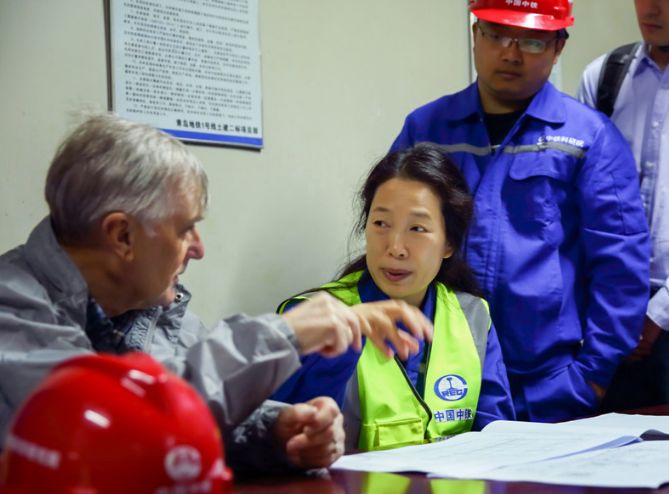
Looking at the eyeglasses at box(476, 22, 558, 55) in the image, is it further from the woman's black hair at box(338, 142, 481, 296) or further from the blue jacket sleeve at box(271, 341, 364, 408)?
the blue jacket sleeve at box(271, 341, 364, 408)

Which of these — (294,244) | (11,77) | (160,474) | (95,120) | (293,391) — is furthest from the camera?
(294,244)

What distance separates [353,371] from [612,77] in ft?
4.76

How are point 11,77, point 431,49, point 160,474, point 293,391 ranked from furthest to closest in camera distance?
point 431,49, point 11,77, point 293,391, point 160,474

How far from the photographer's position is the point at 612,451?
1.33 meters

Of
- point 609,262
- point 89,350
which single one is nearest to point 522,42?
point 609,262

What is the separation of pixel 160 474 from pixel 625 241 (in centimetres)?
195

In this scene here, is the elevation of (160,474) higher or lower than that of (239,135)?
lower

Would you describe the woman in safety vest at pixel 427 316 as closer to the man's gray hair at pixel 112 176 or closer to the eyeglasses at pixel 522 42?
the eyeglasses at pixel 522 42

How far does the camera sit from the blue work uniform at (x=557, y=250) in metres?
2.31

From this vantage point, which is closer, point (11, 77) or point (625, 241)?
point (11, 77)

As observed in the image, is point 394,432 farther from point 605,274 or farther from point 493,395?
point 605,274

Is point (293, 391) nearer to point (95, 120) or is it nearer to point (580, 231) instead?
point (95, 120)

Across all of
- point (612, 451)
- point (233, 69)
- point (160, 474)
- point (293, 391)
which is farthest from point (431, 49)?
point (160, 474)

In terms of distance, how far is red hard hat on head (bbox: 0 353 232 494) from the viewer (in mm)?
597
